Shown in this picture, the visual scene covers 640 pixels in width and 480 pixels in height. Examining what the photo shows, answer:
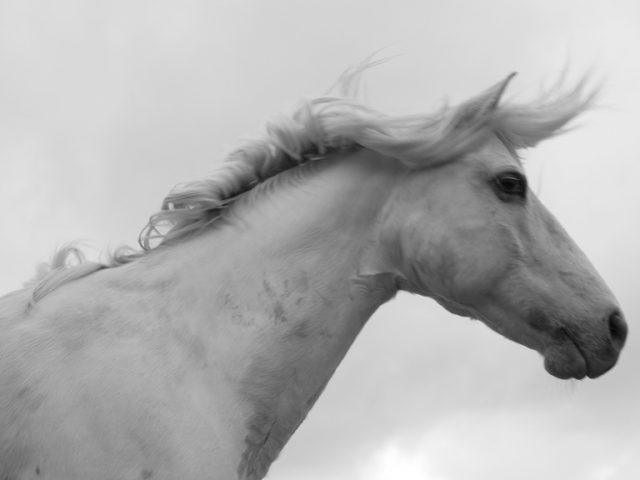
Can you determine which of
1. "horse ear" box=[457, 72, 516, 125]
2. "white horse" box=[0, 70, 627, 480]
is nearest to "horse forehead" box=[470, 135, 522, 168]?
"white horse" box=[0, 70, 627, 480]

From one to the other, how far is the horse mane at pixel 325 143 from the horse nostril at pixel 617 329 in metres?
1.11

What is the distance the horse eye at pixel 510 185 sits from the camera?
5.04 metres

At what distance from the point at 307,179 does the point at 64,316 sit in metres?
1.45

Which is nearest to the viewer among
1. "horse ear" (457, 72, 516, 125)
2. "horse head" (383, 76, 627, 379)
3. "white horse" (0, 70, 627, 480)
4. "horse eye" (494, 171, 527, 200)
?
"white horse" (0, 70, 627, 480)

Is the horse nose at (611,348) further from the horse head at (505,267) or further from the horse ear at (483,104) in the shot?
the horse ear at (483,104)

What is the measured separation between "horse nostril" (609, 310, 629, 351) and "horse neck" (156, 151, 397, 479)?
3.56 ft

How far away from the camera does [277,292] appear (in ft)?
15.5

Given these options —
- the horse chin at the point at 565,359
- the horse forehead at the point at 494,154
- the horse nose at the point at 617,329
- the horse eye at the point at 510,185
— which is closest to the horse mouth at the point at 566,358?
the horse chin at the point at 565,359

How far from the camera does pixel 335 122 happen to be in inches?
206

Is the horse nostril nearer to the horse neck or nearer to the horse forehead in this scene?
the horse forehead

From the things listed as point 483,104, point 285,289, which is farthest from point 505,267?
point 285,289

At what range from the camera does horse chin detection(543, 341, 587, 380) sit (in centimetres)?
487

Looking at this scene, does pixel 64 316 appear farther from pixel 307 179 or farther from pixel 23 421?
pixel 307 179

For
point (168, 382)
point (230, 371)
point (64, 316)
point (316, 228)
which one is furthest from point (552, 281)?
point (64, 316)
